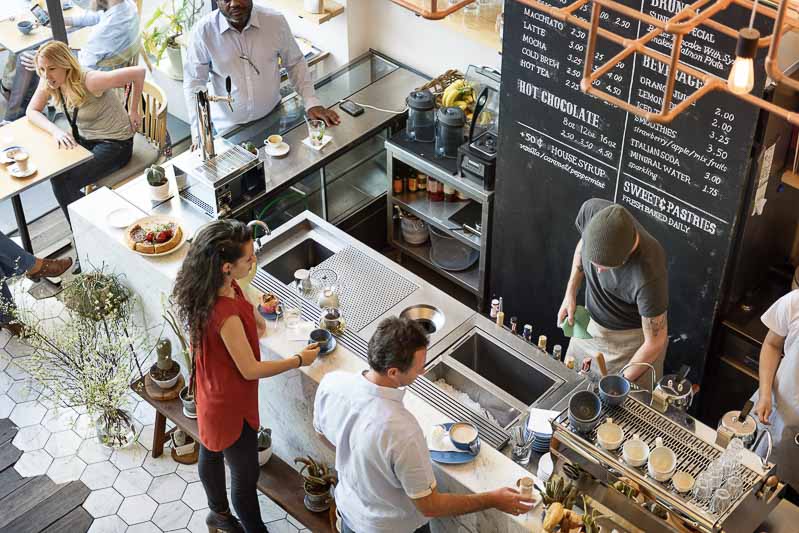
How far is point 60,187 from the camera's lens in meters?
6.05

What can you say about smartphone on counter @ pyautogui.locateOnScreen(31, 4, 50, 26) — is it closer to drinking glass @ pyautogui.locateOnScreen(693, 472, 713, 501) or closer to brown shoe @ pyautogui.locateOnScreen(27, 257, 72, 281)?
brown shoe @ pyautogui.locateOnScreen(27, 257, 72, 281)

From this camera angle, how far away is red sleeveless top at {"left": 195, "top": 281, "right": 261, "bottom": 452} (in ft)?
12.1

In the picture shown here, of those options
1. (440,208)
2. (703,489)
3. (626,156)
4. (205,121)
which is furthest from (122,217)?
(703,489)

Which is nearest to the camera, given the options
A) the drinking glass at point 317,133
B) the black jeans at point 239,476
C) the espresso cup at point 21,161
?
the black jeans at point 239,476

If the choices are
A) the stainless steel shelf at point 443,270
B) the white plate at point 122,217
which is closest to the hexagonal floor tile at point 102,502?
the white plate at point 122,217

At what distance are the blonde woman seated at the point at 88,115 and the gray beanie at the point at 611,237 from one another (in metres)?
3.30

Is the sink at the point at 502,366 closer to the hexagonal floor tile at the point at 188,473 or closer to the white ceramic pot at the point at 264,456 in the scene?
the white ceramic pot at the point at 264,456

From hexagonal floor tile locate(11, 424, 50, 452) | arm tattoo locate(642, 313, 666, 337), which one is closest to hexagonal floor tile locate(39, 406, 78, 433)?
hexagonal floor tile locate(11, 424, 50, 452)

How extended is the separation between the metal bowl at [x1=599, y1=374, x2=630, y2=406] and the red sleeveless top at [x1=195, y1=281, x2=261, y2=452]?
134 cm

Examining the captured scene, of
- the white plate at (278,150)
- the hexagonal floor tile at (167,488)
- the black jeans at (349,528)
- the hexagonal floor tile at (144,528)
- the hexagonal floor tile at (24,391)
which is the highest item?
the white plate at (278,150)

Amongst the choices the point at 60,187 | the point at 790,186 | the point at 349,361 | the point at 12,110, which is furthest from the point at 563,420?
the point at 12,110

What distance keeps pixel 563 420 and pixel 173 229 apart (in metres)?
2.27

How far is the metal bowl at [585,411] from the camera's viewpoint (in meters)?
3.35

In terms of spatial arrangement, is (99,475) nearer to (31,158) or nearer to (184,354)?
(184,354)
